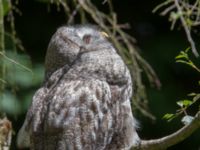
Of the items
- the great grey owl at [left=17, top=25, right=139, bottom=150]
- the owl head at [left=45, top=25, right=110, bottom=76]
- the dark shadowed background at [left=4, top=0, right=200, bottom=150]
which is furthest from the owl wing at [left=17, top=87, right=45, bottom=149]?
the dark shadowed background at [left=4, top=0, right=200, bottom=150]

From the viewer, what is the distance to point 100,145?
3.51 m

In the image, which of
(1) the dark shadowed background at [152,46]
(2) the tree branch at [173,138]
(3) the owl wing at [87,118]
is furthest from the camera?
(1) the dark shadowed background at [152,46]

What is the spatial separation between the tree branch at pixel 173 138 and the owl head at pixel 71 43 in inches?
28.4

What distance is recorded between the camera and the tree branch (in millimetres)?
2922

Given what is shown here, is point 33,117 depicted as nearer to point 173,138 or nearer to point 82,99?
point 82,99

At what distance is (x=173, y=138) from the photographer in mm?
2977

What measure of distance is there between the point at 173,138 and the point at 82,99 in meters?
0.64

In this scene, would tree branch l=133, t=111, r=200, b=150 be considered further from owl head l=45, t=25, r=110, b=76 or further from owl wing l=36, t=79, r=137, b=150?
owl head l=45, t=25, r=110, b=76

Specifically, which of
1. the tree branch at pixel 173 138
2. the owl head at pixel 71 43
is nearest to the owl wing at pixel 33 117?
the owl head at pixel 71 43

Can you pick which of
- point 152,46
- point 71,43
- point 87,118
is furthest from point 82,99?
point 152,46

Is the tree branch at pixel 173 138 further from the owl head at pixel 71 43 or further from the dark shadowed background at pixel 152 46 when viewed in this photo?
the dark shadowed background at pixel 152 46

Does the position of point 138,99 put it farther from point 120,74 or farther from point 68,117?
point 68,117

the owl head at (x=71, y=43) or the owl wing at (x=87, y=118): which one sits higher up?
the owl head at (x=71, y=43)

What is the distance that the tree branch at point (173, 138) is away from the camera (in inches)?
115
